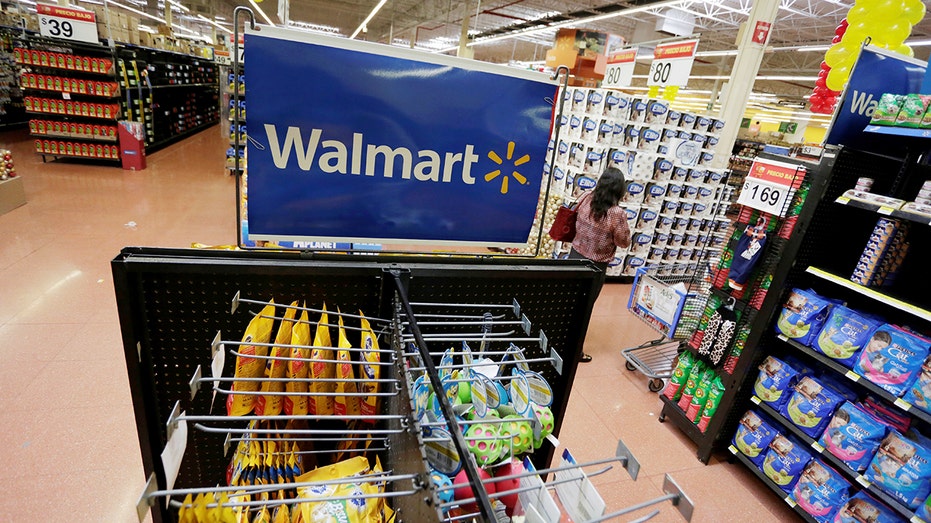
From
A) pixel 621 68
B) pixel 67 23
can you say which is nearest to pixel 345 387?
pixel 621 68

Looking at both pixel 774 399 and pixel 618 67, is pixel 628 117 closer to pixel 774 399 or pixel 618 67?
pixel 618 67

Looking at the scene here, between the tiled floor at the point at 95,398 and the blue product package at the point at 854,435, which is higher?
the blue product package at the point at 854,435

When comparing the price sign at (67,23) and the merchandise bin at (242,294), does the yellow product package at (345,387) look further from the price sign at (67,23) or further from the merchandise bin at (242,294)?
the price sign at (67,23)

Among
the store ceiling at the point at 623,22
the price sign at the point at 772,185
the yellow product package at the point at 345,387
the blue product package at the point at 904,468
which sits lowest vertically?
the blue product package at the point at 904,468

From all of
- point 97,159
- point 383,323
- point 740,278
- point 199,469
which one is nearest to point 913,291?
point 740,278

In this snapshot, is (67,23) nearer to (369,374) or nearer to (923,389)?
(369,374)

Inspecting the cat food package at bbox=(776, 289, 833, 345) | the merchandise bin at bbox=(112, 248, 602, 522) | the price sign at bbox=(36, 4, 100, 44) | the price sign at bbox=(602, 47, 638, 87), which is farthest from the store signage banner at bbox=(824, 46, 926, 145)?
the price sign at bbox=(36, 4, 100, 44)

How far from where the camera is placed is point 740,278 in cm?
281

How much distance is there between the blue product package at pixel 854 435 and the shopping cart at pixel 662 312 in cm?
108

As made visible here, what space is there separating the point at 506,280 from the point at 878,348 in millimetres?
2158

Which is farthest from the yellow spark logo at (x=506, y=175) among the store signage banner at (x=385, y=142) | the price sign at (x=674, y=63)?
the price sign at (x=674, y=63)

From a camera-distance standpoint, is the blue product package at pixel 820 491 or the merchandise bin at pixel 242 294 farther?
the blue product package at pixel 820 491

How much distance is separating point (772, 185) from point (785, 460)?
5.37ft

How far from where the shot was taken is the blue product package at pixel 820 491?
246 cm
